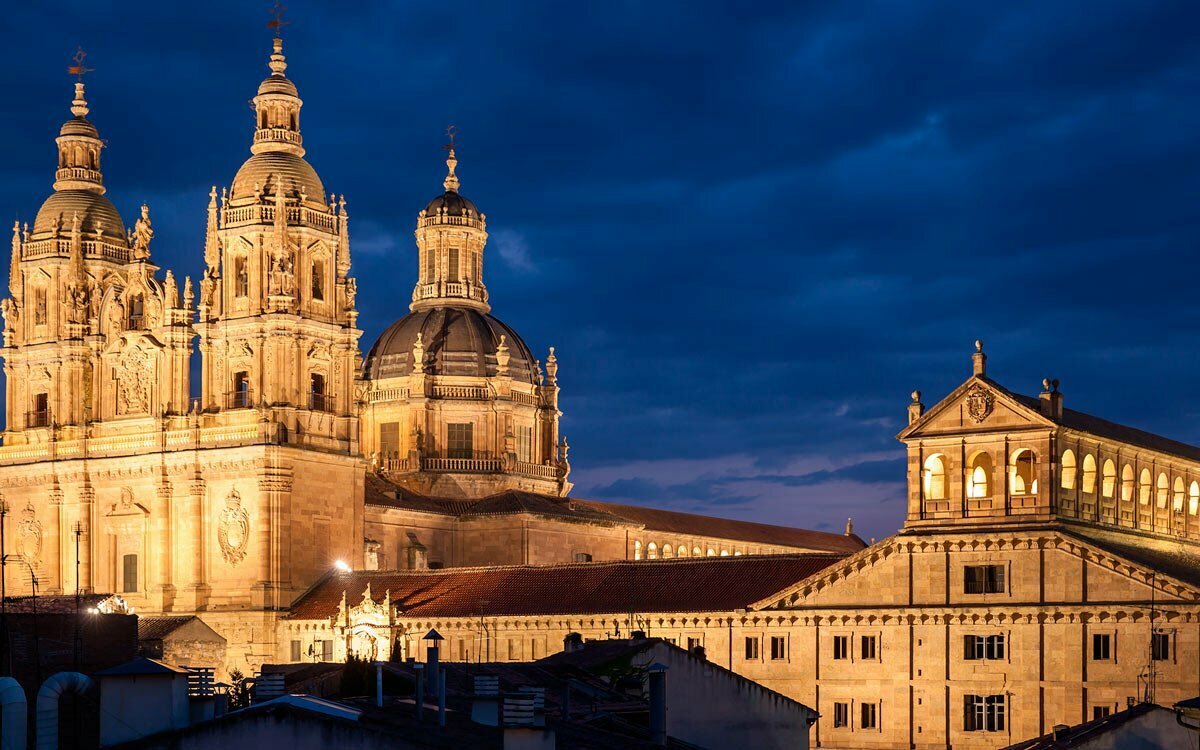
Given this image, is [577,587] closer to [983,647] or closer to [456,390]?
[983,647]

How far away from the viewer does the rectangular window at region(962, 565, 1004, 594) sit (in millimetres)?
76125

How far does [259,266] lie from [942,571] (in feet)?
117

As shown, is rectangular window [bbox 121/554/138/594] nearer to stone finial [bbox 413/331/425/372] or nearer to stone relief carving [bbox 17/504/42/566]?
stone relief carving [bbox 17/504/42/566]

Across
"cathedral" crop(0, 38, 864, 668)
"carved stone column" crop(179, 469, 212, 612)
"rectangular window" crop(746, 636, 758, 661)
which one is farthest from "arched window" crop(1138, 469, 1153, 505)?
"carved stone column" crop(179, 469, 212, 612)

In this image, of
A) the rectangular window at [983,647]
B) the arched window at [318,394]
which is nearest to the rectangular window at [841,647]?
the rectangular window at [983,647]

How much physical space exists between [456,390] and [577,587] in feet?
88.0

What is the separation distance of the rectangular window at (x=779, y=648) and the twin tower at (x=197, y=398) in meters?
24.7

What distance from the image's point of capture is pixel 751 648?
80.8 m

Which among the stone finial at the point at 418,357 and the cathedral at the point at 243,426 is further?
the stone finial at the point at 418,357

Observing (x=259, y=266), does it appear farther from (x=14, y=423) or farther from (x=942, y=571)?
(x=942, y=571)

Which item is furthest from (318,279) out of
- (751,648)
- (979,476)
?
(979,476)

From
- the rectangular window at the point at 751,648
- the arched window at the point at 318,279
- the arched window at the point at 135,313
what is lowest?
the rectangular window at the point at 751,648

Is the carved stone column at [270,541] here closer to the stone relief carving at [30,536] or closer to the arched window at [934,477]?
the stone relief carving at [30,536]

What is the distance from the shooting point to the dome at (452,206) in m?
119
